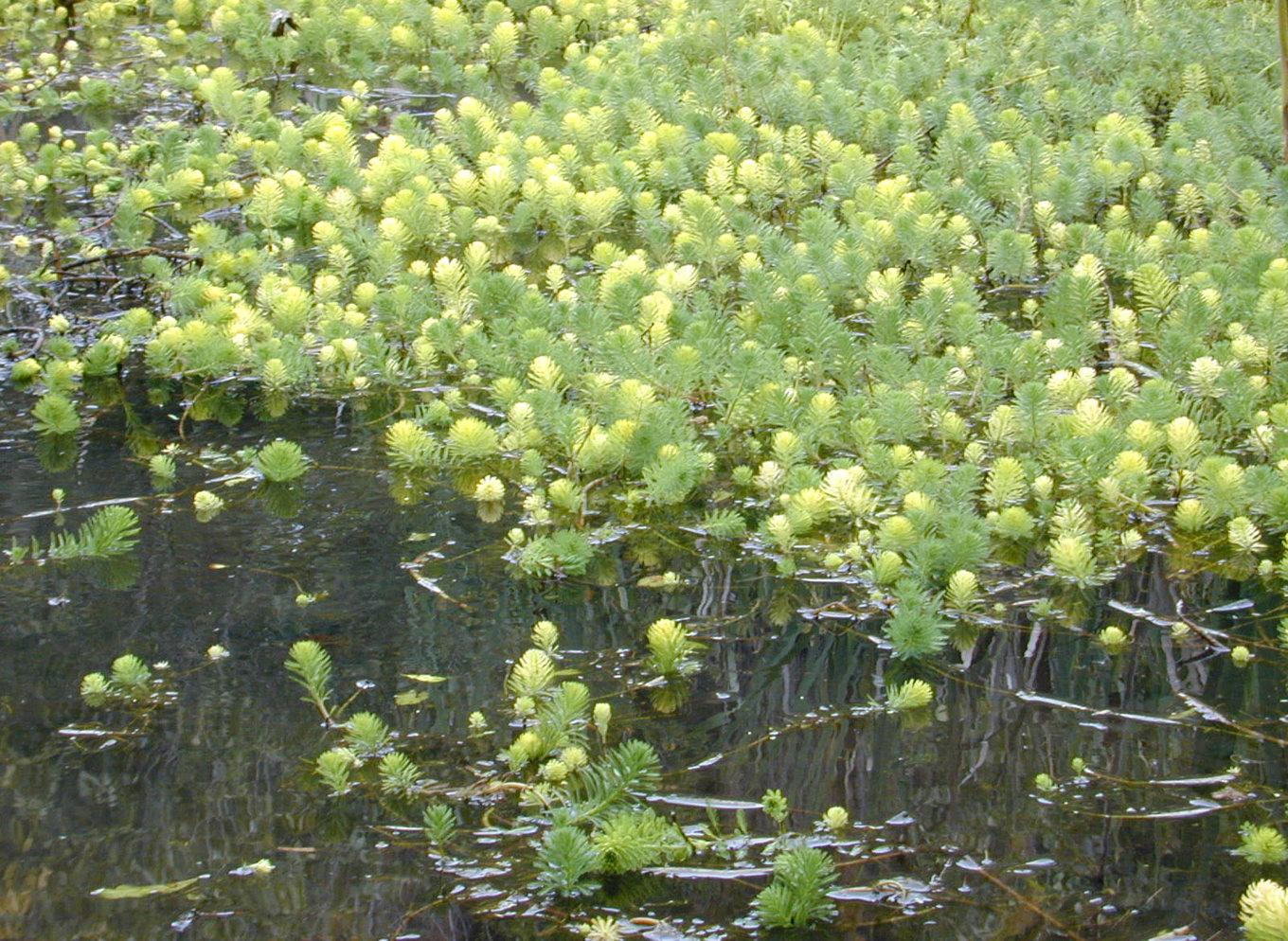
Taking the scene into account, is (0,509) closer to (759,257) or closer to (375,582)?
(375,582)

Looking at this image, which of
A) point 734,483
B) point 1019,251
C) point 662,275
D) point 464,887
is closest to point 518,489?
point 734,483

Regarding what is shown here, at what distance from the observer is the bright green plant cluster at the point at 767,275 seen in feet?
13.2

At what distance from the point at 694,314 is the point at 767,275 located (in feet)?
1.19

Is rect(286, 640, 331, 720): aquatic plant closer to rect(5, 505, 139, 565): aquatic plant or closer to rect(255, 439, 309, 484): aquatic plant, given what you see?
rect(5, 505, 139, 565): aquatic plant

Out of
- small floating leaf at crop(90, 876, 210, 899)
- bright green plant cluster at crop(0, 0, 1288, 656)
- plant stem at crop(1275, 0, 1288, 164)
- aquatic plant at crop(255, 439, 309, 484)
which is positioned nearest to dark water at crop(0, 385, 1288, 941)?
small floating leaf at crop(90, 876, 210, 899)

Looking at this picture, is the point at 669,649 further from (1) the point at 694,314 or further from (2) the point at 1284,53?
(2) the point at 1284,53

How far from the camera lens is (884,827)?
2.83m

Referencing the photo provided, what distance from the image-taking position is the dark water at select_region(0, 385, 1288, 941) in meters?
2.62

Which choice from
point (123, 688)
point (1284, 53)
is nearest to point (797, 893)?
point (123, 688)

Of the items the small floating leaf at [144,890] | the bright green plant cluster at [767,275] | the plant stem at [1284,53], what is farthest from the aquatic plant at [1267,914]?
the plant stem at [1284,53]

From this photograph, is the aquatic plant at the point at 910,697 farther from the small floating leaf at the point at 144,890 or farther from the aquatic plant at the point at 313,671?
the small floating leaf at the point at 144,890

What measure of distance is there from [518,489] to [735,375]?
2.51ft

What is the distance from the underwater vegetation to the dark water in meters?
0.09

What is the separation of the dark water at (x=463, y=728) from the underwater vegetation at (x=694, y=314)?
9cm
